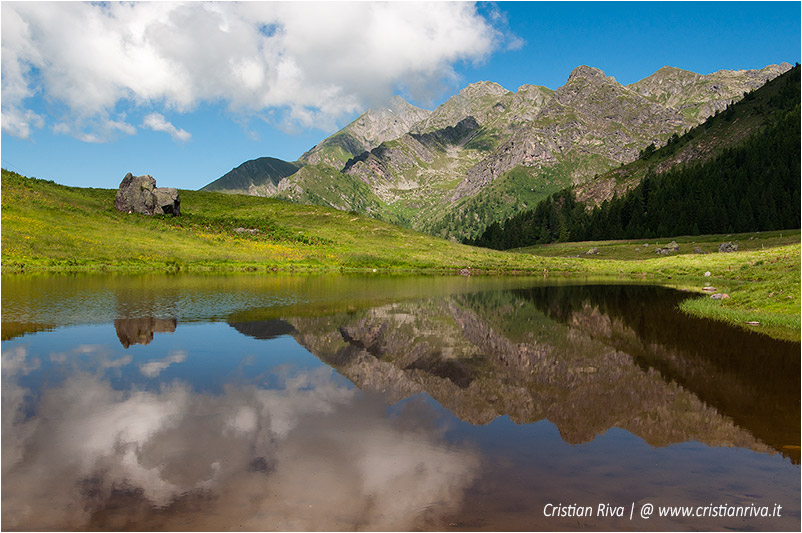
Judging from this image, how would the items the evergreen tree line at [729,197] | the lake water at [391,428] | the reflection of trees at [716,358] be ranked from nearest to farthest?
the lake water at [391,428] → the reflection of trees at [716,358] → the evergreen tree line at [729,197]

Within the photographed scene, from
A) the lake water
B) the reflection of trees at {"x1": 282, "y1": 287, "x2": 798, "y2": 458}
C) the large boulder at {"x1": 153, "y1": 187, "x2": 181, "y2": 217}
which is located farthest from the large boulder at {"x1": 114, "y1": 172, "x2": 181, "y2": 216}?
the reflection of trees at {"x1": 282, "y1": 287, "x2": 798, "y2": 458}

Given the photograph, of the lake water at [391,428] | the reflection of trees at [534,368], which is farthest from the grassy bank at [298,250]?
the lake water at [391,428]

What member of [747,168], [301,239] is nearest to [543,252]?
[301,239]

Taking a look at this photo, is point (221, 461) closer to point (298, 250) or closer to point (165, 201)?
point (298, 250)

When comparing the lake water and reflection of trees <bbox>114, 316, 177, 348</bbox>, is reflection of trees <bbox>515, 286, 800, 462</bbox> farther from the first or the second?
reflection of trees <bbox>114, 316, 177, 348</bbox>

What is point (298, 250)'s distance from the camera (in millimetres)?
96562

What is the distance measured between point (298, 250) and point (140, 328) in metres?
70.7

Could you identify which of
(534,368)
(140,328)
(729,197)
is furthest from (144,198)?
(729,197)

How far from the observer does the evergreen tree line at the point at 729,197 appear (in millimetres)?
155750

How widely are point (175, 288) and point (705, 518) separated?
46290 mm

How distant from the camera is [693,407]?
49.7ft

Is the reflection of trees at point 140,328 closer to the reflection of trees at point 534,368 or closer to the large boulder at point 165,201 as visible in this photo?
the reflection of trees at point 534,368

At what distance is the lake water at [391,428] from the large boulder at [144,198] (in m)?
86.9

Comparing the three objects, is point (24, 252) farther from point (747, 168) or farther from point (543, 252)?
point (747, 168)
